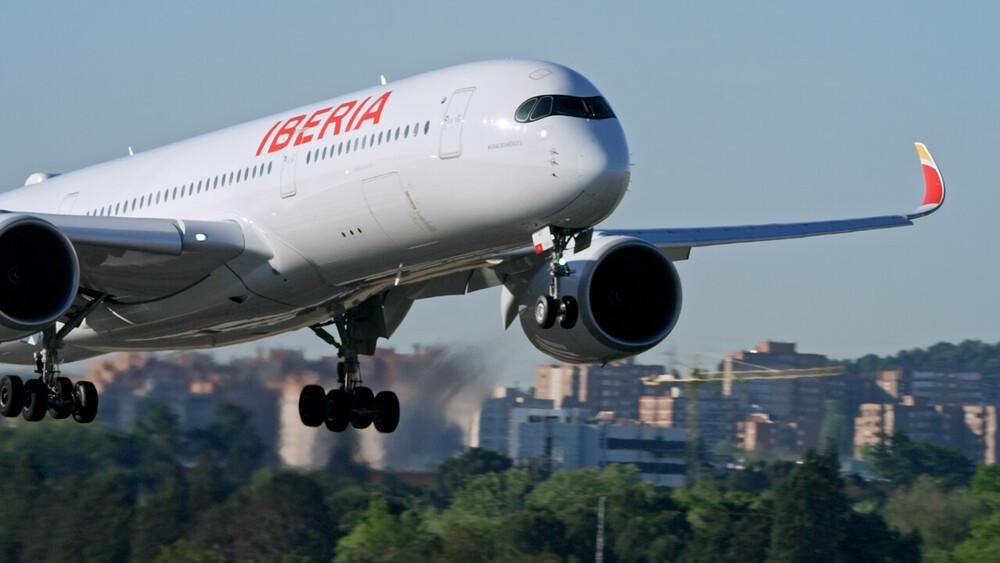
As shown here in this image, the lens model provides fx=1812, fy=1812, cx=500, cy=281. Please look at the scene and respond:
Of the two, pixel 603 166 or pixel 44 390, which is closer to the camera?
pixel 603 166

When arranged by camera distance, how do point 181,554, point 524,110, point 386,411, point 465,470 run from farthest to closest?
point 465,470
point 181,554
point 386,411
point 524,110

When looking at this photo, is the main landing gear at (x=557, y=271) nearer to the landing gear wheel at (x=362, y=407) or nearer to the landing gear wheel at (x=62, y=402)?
the landing gear wheel at (x=362, y=407)

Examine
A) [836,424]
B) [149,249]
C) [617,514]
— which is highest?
[149,249]

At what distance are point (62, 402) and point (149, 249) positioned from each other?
4.45m

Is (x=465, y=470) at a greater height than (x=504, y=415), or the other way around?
(x=504, y=415)

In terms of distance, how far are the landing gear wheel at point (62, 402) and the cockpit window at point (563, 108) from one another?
9.90 meters

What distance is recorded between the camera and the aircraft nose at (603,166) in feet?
71.9

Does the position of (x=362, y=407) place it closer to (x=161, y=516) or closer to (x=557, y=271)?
(x=557, y=271)

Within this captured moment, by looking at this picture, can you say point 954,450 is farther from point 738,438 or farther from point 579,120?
point 579,120

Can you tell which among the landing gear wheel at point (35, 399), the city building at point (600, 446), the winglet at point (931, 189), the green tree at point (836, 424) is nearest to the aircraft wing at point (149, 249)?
the landing gear wheel at point (35, 399)

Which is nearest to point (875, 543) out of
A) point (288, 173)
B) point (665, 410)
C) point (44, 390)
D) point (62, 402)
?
point (665, 410)

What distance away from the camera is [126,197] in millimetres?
29656

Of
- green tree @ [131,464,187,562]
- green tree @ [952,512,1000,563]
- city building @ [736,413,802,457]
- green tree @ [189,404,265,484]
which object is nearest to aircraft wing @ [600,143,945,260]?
green tree @ [189,404,265,484]

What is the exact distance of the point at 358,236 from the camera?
24922 mm
